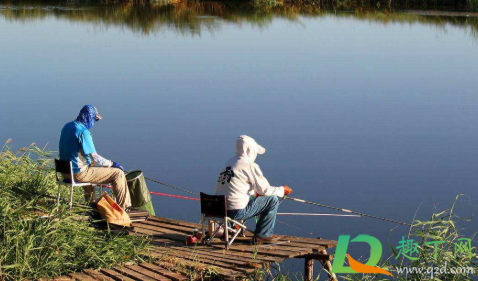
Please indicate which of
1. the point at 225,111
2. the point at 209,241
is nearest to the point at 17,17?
the point at 225,111

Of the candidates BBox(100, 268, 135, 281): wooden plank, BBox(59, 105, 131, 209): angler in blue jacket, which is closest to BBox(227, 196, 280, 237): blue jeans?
BBox(100, 268, 135, 281): wooden plank

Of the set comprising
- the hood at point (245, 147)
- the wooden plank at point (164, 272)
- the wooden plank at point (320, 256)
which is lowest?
the wooden plank at point (320, 256)

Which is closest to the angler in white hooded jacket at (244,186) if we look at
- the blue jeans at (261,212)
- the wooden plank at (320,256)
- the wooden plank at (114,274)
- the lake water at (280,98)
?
the blue jeans at (261,212)

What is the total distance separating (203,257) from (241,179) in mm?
644

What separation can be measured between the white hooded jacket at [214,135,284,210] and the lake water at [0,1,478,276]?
174 centimetres

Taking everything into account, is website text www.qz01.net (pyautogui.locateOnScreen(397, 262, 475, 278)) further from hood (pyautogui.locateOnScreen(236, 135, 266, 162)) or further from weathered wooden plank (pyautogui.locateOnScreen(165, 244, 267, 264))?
hood (pyautogui.locateOnScreen(236, 135, 266, 162))

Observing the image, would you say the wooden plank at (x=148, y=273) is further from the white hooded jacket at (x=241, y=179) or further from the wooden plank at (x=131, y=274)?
the white hooded jacket at (x=241, y=179)

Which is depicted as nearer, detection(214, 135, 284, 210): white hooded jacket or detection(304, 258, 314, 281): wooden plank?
detection(214, 135, 284, 210): white hooded jacket

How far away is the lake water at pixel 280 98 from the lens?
33.5 ft

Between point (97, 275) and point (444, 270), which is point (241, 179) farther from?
point (444, 270)

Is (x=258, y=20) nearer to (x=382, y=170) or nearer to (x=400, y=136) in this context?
(x=400, y=136)

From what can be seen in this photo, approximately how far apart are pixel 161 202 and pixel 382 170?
9.84ft

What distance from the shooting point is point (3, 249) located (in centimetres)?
548

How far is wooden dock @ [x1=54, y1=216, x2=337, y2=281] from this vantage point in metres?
5.58
